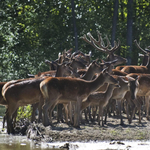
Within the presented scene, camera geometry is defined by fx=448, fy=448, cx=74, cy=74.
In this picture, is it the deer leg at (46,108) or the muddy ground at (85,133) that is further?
the deer leg at (46,108)

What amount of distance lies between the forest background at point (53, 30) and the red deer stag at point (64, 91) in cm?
1242

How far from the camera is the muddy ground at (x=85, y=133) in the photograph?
34.2ft

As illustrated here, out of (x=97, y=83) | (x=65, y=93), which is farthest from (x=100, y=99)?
(x=65, y=93)

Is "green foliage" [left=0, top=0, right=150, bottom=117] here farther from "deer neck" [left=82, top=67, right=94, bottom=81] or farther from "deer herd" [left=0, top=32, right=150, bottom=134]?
"deer herd" [left=0, top=32, right=150, bottom=134]

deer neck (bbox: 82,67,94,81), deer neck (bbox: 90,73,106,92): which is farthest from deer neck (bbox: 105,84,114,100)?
deer neck (bbox: 82,67,94,81)

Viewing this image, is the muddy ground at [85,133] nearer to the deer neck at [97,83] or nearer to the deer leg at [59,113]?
the deer leg at [59,113]

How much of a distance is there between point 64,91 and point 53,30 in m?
14.8

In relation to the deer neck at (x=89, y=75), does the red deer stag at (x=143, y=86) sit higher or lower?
lower

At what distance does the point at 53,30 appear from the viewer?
85.7ft

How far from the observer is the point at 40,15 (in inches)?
1043

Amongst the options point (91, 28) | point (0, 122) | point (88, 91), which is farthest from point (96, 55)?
point (88, 91)

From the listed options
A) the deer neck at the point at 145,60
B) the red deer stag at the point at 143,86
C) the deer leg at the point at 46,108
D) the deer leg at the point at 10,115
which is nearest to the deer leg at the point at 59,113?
the deer leg at the point at 46,108

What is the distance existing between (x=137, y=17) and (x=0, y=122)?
1732 centimetres

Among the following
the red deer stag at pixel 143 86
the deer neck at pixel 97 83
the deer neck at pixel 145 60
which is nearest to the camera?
the deer neck at pixel 97 83
